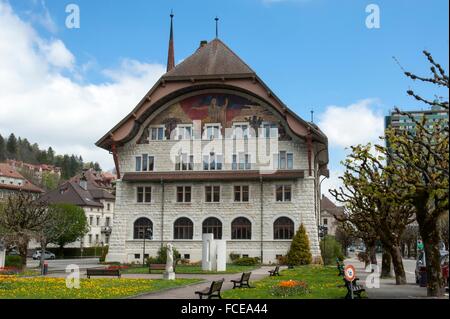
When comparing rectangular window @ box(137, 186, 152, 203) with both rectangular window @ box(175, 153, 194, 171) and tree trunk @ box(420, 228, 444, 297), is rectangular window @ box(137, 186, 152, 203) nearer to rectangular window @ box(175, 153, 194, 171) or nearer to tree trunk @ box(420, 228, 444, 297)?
rectangular window @ box(175, 153, 194, 171)

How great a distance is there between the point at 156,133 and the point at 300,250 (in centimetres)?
1768

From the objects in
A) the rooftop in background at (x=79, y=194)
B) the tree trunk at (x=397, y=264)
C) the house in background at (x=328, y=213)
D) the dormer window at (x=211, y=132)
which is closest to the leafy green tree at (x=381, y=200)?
the tree trunk at (x=397, y=264)

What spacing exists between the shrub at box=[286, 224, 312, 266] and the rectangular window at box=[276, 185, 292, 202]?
3.37 meters

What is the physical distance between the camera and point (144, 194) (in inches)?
2138

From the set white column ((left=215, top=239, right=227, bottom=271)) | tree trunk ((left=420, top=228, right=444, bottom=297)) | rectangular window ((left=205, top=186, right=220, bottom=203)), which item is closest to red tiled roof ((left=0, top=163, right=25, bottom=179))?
rectangular window ((left=205, top=186, right=220, bottom=203))

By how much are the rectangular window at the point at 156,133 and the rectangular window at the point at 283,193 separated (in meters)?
12.1

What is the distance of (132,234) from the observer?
176 feet

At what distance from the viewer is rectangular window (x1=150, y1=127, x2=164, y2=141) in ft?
180

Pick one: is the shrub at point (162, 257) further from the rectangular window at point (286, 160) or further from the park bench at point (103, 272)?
the park bench at point (103, 272)

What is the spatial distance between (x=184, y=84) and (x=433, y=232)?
3587 centimetres

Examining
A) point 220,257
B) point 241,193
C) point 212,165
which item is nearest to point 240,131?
point 212,165

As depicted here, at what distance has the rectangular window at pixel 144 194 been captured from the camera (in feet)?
178

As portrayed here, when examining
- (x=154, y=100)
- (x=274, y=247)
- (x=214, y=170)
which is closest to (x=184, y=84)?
(x=154, y=100)
